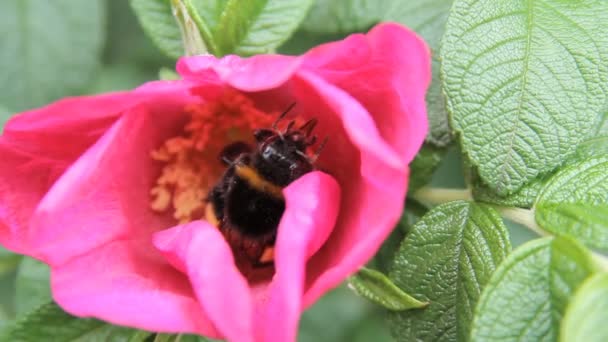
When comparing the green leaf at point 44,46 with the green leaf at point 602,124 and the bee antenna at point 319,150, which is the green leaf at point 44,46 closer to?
the bee antenna at point 319,150

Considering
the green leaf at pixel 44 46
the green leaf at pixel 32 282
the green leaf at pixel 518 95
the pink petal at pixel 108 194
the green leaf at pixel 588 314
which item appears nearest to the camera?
the green leaf at pixel 588 314

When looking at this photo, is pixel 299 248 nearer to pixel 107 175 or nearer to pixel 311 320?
pixel 107 175

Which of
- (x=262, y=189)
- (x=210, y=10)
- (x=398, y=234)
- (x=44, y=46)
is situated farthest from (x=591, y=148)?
(x=44, y=46)

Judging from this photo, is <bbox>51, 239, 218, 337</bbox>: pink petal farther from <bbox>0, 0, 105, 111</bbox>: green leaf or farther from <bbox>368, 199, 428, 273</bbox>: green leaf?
<bbox>0, 0, 105, 111</bbox>: green leaf

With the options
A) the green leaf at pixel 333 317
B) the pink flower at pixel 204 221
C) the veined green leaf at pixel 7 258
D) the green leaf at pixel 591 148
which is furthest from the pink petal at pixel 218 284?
the green leaf at pixel 333 317

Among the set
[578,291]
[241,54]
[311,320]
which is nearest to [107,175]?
[241,54]
